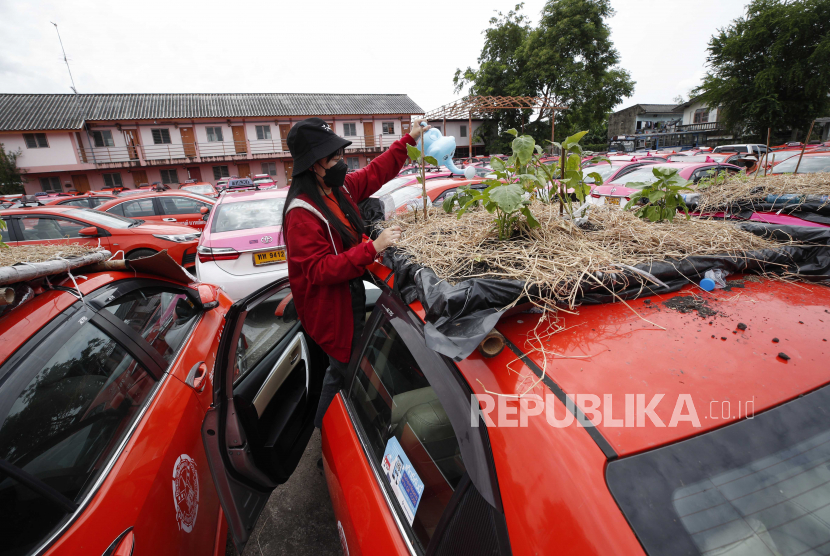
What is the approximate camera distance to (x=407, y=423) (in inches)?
52.4

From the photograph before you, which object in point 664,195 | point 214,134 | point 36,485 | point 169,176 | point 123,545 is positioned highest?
point 214,134

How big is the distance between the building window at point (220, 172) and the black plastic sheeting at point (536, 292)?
33355 millimetres

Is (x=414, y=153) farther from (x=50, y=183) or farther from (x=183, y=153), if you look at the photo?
(x=50, y=183)

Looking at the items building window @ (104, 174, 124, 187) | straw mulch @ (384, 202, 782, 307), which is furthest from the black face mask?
building window @ (104, 174, 124, 187)

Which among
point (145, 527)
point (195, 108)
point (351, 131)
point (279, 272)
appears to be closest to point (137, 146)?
point (195, 108)

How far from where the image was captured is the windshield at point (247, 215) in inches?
197

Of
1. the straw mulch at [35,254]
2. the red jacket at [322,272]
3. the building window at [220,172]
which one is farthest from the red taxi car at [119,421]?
the building window at [220,172]

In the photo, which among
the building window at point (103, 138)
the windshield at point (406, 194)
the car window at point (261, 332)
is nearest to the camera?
the car window at point (261, 332)

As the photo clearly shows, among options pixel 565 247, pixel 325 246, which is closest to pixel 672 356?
pixel 565 247

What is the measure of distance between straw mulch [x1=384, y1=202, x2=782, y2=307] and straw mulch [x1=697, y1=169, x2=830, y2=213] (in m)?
1.67

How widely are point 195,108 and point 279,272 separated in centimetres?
3117

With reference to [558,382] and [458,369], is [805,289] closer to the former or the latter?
[558,382]

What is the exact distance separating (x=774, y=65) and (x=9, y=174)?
158ft

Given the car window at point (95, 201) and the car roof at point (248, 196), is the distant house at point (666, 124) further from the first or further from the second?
the car window at point (95, 201)
